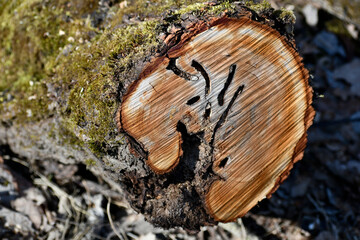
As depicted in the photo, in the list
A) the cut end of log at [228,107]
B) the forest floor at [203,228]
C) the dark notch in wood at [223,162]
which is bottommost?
the forest floor at [203,228]

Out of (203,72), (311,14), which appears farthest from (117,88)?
(311,14)

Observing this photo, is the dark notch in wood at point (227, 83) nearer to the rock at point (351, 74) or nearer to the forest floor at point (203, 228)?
the forest floor at point (203, 228)

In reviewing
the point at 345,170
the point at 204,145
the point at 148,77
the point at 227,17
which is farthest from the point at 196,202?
the point at 345,170

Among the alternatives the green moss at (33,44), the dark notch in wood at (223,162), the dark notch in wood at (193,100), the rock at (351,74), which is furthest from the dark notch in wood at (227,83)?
the rock at (351,74)

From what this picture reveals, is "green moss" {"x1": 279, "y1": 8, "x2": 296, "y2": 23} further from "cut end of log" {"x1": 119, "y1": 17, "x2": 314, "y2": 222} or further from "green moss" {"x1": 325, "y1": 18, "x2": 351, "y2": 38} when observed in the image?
"green moss" {"x1": 325, "y1": 18, "x2": 351, "y2": 38}

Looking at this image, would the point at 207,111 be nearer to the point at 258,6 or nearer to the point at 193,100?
the point at 193,100

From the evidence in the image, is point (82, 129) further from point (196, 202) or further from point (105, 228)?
point (105, 228)
